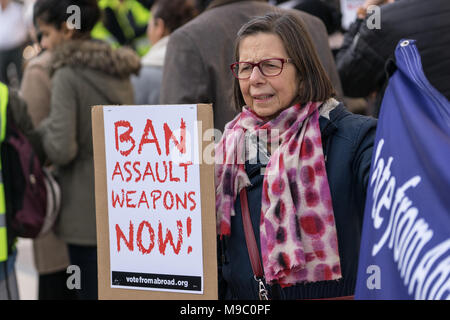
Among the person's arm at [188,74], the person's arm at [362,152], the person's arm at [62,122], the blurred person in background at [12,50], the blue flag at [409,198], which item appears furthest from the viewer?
the blurred person in background at [12,50]

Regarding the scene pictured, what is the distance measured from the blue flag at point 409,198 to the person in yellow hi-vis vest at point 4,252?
1.94 meters

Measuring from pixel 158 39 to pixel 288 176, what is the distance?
2.72 m

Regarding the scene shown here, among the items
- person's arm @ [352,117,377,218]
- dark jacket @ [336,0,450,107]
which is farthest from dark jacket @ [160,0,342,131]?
person's arm @ [352,117,377,218]

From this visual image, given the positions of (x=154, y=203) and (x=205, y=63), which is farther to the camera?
(x=205, y=63)

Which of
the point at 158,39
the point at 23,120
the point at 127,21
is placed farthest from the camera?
the point at 127,21

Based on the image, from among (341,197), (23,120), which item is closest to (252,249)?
(341,197)

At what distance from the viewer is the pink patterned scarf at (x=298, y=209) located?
2023 mm

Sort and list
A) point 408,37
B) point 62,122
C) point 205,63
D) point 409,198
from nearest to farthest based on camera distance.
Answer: point 409,198 < point 408,37 < point 205,63 < point 62,122

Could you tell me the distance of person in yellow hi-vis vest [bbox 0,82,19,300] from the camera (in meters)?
3.08

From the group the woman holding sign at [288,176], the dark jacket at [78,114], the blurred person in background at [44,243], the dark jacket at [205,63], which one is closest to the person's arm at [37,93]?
the blurred person in background at [44,243]

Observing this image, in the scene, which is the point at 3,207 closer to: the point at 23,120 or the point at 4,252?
the point at 4,252

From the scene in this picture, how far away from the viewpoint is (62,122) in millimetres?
3674

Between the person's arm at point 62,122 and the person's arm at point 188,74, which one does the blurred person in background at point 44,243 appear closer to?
the person's arm at point 62,122

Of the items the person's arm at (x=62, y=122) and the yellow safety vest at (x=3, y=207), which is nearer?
the yellow safety vest at (x=3, y=207)
